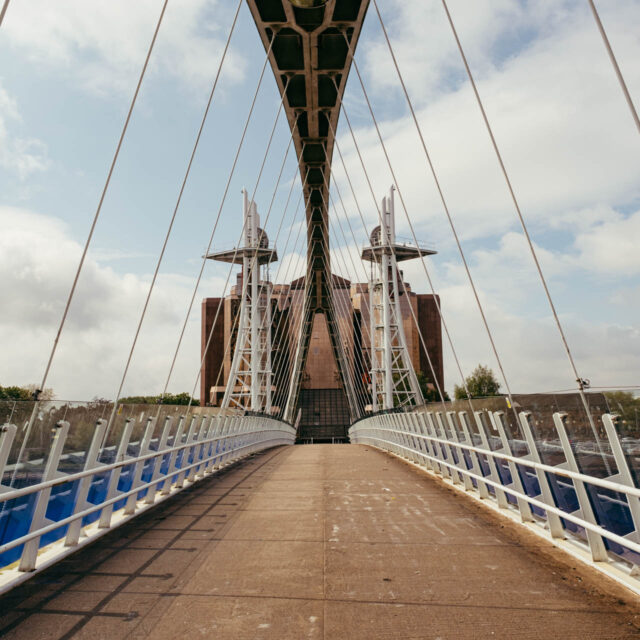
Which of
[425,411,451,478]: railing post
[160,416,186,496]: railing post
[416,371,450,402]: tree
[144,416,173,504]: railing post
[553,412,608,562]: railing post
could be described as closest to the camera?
[553,412,608,562]: railing post

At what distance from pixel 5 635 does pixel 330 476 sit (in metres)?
8.77

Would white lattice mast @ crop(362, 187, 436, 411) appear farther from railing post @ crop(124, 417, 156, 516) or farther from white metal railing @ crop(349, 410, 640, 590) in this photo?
railing post @ crop(124, 417, 156, 516)

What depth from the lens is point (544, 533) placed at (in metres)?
5.86

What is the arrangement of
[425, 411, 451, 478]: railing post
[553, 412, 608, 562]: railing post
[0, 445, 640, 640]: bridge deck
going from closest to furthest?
[0, 445, 640, 640]: bridge deck, [553, 412, 608, 562]: railing post, [425, 411, 451, 478]: railing post

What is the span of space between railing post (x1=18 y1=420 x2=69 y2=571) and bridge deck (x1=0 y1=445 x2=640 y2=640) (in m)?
0.18

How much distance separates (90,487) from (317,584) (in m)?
3.16

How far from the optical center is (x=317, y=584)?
4.47 meters

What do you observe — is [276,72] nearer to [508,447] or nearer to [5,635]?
[508,447]

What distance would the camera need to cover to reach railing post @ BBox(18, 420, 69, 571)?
4.67 metres

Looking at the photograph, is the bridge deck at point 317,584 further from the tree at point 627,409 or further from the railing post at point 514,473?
the tree at point 627,409

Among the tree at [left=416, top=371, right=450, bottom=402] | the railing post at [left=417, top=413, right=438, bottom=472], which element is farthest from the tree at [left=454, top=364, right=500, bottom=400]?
the railing post at [left=417, top=413, right=438, bottom=472]

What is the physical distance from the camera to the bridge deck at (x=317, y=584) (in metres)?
3.61

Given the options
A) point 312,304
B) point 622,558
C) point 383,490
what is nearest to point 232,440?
point 383,490

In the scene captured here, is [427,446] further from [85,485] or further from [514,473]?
[85,485]
